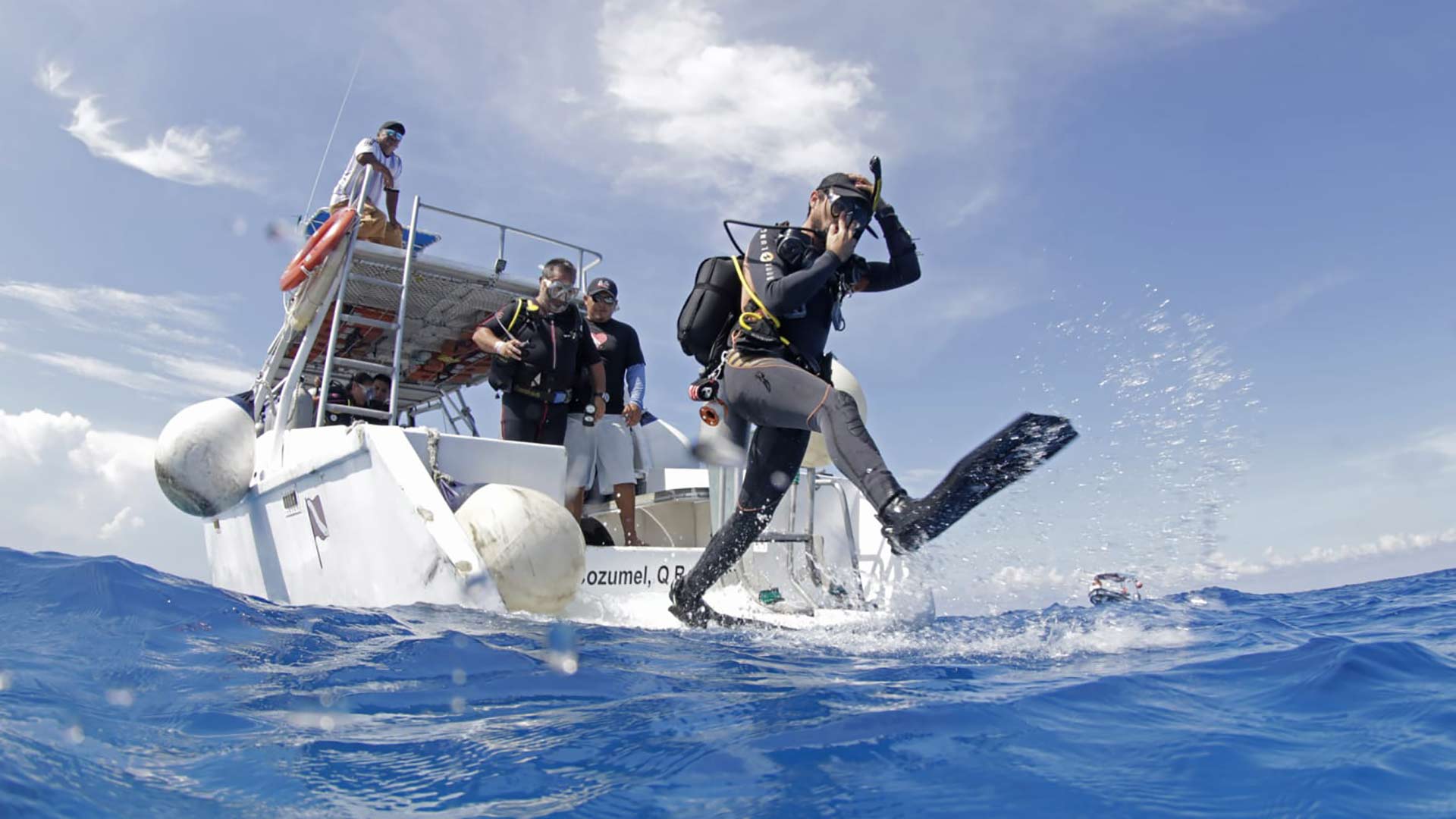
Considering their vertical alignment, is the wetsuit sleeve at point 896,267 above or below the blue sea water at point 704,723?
above

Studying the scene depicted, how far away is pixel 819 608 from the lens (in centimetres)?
520

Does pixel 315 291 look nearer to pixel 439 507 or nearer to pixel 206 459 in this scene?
pixel 206 459

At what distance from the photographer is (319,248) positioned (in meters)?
6.68

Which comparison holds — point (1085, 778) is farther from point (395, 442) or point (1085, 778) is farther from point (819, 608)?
point (395, 442)

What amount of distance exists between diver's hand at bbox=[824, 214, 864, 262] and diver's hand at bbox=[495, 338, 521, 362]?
A: 266 cm

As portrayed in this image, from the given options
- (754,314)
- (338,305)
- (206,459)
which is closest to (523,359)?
(338,305)

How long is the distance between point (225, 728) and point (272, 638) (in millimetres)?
1318

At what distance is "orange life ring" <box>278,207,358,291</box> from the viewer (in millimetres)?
6688

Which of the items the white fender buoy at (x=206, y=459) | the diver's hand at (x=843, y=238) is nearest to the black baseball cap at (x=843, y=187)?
the diver's hand at (x=843, y=238)

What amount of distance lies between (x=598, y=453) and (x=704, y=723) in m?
4.40

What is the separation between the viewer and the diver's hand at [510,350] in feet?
17.8

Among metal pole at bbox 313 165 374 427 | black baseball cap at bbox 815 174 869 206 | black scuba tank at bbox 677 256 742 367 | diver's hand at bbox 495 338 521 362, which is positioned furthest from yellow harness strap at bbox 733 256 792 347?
metal pole at bbox 313 165 374 427

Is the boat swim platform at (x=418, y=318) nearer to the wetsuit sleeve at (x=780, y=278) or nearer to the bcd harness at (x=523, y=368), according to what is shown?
the bcd harness at (x=523, y=368)

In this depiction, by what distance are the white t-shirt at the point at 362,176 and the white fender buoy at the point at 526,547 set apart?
3970 mm
